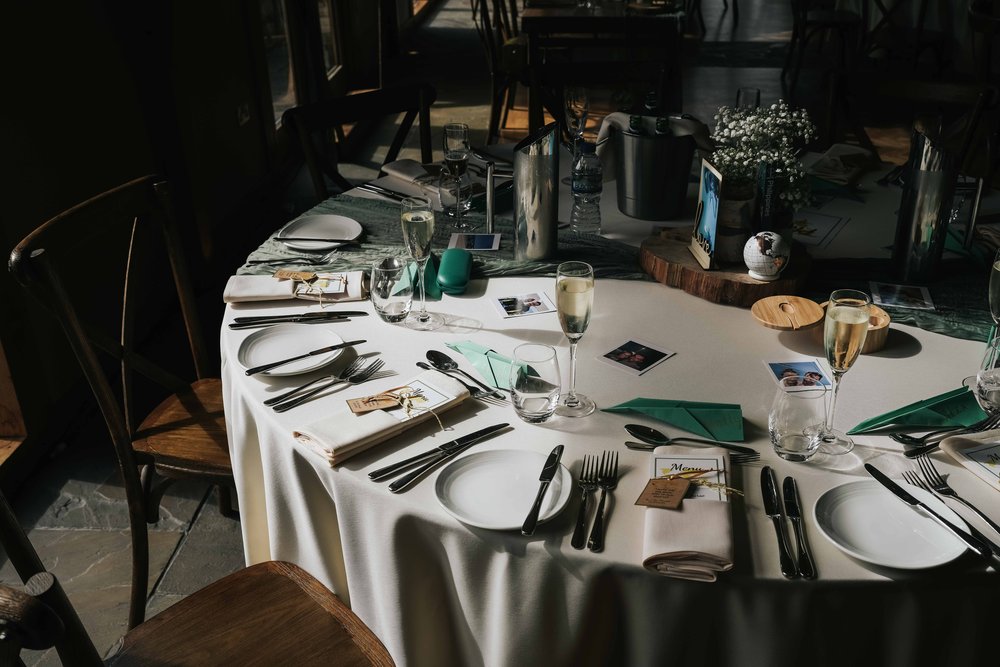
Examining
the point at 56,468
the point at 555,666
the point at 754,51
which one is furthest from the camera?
the point at 754,51

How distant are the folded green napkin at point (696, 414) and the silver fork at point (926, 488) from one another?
24 cm

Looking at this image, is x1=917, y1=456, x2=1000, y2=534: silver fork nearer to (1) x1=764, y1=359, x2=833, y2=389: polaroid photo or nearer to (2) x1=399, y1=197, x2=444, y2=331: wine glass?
(1) x1=764, y1=359, x2=833, y2=389: polaroid photo

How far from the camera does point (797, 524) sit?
1.20m

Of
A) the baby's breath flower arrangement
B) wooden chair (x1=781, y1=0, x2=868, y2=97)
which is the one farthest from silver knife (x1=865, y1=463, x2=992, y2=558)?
wooden chair (x1=781, y1=0, x2=868, y2=97)

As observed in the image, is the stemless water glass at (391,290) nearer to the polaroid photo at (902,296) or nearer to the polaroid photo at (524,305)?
the polaroid photo at (524,305)

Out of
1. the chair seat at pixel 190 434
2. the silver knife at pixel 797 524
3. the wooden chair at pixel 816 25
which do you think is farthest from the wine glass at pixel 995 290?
the wooden chair at pixel 816 25

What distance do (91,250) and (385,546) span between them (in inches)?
85.1

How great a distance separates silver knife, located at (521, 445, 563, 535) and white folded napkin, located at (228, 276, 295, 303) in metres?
0.78

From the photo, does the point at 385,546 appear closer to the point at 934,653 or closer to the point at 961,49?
the point at 934,653

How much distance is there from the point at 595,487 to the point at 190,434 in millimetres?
1105

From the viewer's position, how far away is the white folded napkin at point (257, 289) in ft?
6.03

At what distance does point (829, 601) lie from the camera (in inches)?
44.6

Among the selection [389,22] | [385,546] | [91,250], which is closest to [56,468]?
[91,250]

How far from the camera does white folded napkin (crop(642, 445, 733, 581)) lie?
1119 mm
